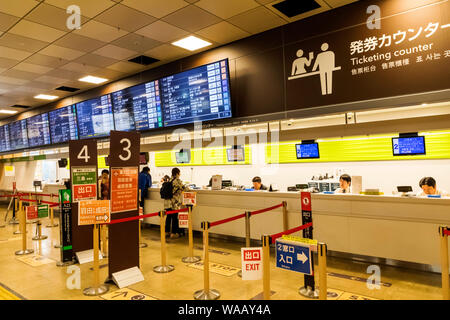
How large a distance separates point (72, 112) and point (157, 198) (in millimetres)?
3623

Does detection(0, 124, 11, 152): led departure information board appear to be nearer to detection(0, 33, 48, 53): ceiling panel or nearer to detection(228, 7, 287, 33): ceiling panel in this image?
detection(0, 33, 48, 53): ceiling panel

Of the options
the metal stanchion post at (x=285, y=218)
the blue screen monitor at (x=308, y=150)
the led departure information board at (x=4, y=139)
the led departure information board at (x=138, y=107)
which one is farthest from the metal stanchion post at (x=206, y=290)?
the led departure information board at (x=4, y=139)

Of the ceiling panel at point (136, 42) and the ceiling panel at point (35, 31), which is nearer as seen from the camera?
the ceiling panel at point (35, 31)

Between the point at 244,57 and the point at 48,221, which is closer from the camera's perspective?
the point at 244,57

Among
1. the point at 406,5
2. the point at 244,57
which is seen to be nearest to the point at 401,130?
the point at 406,5

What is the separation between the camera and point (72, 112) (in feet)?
28.2

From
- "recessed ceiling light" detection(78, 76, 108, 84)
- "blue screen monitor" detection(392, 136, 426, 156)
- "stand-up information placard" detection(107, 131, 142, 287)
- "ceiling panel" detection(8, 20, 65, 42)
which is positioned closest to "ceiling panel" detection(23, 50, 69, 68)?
"ceiling panel" detection(8, 20, 65, 42)

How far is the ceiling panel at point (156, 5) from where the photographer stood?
4.23 meters

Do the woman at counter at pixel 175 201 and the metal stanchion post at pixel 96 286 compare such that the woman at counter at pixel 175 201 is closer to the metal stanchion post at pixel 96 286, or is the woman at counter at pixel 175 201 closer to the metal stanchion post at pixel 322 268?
the metal stanchion post at pixel 96 286

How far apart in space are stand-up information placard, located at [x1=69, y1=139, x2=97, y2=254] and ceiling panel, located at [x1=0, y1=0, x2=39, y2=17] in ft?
6.33

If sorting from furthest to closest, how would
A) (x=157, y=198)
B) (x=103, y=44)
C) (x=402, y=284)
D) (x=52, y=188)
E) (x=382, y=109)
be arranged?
(x=52, y=188) < (x=157, y=198) < (x=103, y=44) < (x=382, y=109) < (x=402, y=284)

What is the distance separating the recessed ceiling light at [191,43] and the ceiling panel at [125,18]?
0.89m
